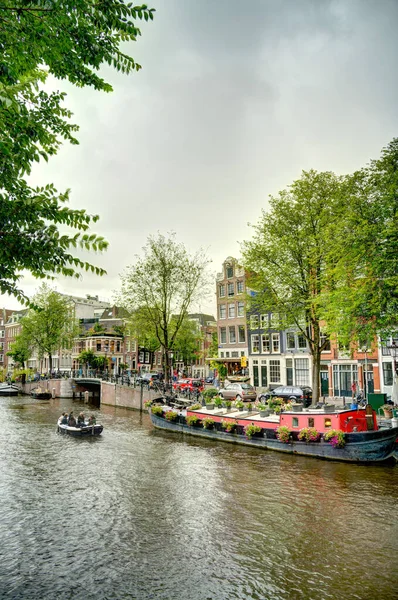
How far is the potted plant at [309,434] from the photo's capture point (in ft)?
71.5

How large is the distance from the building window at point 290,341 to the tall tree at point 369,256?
22.5m

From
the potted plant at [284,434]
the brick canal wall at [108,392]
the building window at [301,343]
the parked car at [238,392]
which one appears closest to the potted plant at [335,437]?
the potted plant at [284,434]

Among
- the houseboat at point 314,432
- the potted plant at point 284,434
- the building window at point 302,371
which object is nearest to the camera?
the houseboat at point 314,432

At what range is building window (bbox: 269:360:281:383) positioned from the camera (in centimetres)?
4841

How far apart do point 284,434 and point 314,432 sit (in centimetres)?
174

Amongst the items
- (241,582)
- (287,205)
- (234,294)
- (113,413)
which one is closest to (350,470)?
(241,582)

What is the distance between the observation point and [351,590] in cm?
979

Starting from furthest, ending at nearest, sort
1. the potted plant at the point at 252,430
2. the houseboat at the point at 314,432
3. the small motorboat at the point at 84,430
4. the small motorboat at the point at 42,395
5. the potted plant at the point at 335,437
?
the small motorboat at the point at 42,395, the small motorboat at the point at 84,430, the potted plant at the point at 252,430, the potted plant at the point at 335,437, the houseboat at the point at 314,432

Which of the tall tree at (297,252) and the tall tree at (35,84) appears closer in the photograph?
the tall tree at (35,84)

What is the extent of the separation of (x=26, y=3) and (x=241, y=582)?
12.4m

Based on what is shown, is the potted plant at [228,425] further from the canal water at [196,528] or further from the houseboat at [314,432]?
the canal water at [196,528]

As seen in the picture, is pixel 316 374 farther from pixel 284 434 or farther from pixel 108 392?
pixel 108 392

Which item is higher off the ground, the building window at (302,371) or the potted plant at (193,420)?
the building window at (302,371)

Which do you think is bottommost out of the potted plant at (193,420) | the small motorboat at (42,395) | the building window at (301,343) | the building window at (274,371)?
the small motorboat at (42,395)
